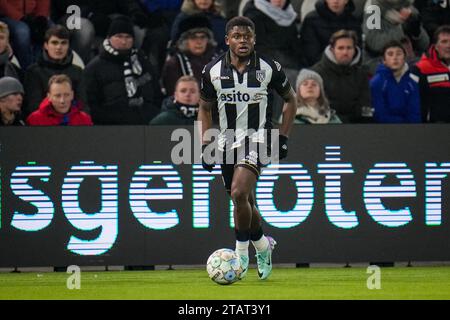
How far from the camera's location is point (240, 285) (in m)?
11.0

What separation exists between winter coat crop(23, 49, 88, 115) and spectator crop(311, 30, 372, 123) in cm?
292

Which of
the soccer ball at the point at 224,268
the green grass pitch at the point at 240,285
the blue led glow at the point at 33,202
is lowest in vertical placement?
the green grass pitch at the point at 240,285

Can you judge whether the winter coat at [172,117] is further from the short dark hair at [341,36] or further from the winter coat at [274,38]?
the short dark hair at [341,36]

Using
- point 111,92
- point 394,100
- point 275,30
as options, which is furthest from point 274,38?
point 111,92

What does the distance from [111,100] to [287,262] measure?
2912 mm

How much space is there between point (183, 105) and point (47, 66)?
171 centimetres

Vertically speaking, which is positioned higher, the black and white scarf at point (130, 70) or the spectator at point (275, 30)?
the spectator at point (275, 30)

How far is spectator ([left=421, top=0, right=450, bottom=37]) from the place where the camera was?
15.2 meters

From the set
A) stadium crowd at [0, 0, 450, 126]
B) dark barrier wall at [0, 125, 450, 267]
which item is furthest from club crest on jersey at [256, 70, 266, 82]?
stadium crowd at [0, 0, 450, 126]

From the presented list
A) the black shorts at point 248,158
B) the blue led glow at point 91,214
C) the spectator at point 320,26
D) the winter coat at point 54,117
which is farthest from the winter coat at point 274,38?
the black shorts at point 248,158

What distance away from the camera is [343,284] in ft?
36.9

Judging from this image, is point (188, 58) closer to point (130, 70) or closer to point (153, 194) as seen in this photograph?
point (130, 70)

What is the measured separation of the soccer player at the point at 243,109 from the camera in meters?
11.2

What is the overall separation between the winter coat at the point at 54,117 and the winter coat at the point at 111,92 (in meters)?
0.30
